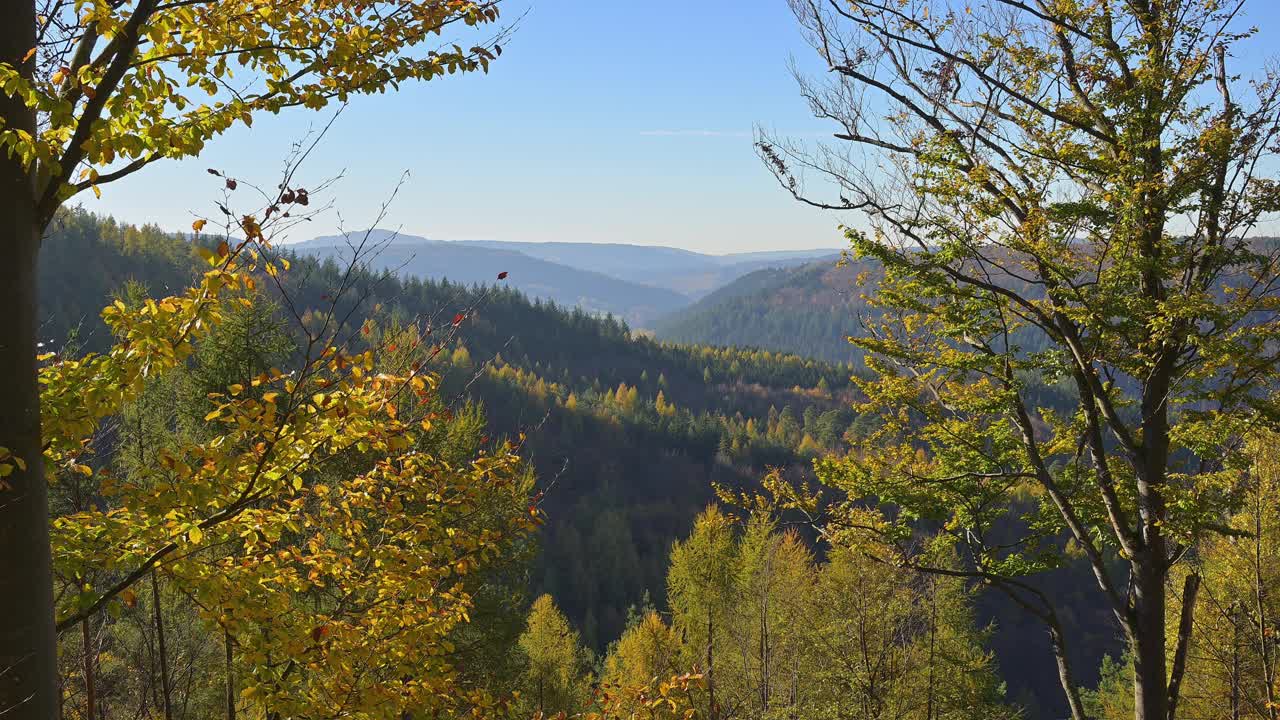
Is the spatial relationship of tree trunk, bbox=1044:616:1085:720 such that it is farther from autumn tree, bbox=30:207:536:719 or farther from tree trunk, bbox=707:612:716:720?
tree trunk, bbox=707:612:716:720

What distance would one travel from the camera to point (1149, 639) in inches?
312

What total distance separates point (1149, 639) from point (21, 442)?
9.23m

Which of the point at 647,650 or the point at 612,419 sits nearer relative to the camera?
the point at 647,650

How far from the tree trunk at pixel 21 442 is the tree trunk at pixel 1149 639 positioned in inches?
347

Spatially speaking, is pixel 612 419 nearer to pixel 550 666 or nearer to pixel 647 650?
pixel 647 650

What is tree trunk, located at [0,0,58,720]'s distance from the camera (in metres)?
2.90

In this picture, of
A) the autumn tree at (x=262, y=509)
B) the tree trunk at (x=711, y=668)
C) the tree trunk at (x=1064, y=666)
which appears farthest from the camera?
the tree trunk at (x=711, y=668)

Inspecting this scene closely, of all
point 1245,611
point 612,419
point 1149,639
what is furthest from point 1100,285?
point 612,419

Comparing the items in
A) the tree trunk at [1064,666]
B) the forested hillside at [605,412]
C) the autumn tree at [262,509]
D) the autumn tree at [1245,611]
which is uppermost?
the autumn tree at [262,509]

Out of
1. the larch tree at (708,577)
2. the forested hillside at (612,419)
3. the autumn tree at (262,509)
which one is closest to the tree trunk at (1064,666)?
the autumn tree at (262,509)

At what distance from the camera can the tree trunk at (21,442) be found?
2.90 m

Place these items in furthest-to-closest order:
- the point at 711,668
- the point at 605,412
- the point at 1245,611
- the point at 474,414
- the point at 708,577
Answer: the point at 605,412
the point at 708,577
the point at 711,668
the point at 474,414
the point at 1245,611

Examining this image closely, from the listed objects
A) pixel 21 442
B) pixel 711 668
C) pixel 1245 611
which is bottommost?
pixel 711 668

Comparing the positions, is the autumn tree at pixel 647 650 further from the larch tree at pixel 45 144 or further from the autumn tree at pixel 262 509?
the larch tree at pixel 45 144
